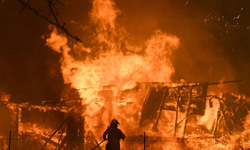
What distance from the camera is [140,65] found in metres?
14.7

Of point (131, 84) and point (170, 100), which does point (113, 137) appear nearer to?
point (170, 100)

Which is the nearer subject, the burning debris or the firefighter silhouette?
the firefighter silhouette

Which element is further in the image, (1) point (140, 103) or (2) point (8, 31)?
(2) point (8, 31)

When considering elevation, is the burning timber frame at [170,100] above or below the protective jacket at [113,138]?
above

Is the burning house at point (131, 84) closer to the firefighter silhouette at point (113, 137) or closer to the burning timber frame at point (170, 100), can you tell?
the burning timber frame at point (170, 100)

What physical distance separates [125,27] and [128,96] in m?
4.97

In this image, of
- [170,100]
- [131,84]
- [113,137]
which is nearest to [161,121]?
[170,100]

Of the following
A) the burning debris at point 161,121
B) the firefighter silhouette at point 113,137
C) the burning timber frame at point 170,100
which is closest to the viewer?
the firefighter silhouette at point 113,137

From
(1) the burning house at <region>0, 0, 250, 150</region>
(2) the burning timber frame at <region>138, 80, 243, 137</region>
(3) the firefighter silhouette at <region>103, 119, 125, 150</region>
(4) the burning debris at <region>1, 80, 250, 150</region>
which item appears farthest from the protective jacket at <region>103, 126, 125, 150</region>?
(2) the burning timber frame at <region>138, 80, 243, 137</region>

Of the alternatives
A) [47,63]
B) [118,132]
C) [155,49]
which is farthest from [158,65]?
[118,132]

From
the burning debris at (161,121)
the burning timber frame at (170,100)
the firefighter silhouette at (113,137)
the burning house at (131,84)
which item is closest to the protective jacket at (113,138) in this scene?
the firefighter silhouette at (113,137)

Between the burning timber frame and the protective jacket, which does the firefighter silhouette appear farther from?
the burning timber frame

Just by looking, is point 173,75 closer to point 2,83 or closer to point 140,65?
point 140,65

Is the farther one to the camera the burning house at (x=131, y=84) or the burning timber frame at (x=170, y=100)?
the burning house at (x=131, y=84)
